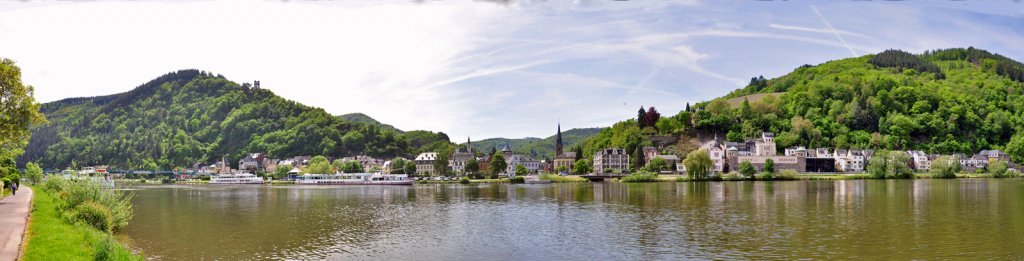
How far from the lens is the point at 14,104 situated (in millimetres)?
34438

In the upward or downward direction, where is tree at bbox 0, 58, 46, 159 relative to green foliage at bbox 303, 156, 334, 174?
upward

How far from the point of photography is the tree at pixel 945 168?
114 m

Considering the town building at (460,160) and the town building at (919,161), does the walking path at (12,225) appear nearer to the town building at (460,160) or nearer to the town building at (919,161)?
the town building at (460,160)

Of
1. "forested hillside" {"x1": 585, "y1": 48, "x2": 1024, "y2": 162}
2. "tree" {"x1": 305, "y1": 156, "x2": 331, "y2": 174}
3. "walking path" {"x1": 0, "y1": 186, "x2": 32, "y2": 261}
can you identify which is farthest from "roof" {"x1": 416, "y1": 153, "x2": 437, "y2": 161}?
"walking path" {"x1": 0, "y1": 186, "x2": 32, "y2": 261}

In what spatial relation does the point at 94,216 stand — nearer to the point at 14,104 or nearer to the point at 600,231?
the point at 14,104

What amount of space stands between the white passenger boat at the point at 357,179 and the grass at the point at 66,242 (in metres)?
83.5

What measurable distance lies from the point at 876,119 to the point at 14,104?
592 ft

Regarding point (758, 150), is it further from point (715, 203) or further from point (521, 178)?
point (715, 203)

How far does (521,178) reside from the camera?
120375 mm

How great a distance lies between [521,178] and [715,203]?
68747 mm

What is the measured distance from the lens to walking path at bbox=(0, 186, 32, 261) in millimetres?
21047

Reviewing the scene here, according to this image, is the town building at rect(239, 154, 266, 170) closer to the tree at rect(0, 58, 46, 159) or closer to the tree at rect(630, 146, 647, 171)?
the tree at rect(630, 146, 647, 171)

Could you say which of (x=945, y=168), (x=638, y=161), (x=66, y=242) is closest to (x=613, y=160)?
(x=638, y=161)

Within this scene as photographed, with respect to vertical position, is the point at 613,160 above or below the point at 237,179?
above
